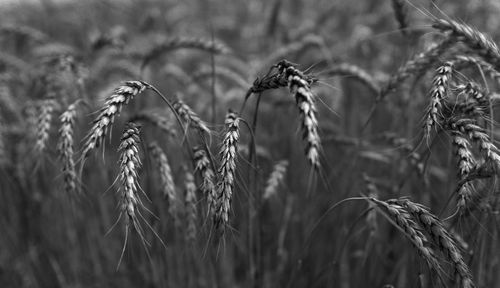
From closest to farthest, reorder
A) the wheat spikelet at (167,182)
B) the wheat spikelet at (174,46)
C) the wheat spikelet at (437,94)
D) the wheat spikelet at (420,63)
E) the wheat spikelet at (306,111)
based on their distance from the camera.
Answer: the wheat spikelet at (306,111) → the wheat spikelet at (437,94) → the wheat spikelet at (167,182) → the wheat spikelet at (420,63) → the wheat spikelet at (174,46)

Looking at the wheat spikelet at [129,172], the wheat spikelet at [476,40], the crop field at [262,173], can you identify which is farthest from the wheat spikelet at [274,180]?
the wheat spikelet at [476,40]

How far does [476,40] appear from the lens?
5.62 feet

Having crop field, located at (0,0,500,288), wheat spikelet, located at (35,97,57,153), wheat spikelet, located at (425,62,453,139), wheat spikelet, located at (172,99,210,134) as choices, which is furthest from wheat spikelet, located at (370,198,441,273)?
wheat spikelet, located at (35,97,57,153)

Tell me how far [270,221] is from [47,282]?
160 cm

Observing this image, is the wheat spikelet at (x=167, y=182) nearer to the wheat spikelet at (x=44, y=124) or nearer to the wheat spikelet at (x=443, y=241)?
the wheat spikelet at (x=44, y=124)

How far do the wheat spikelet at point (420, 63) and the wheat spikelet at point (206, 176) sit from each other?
970 mm

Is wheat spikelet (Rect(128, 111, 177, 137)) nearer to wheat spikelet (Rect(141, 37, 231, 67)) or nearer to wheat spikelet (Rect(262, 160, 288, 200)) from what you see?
wheat spikelet (Rect(262, 160, 288, 200))

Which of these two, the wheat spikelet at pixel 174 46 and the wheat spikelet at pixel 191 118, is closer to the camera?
the wheat spikelet at pixel 191 118

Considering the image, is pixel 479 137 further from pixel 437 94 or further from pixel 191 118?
pixel 191 118

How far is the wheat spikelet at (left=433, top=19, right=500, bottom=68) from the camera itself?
170cm

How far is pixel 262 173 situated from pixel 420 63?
3.22 ft

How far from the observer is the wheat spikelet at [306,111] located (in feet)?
4.29

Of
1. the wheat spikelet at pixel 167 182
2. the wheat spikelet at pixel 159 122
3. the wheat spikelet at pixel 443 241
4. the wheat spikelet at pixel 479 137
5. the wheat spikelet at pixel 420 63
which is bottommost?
the wheat spikelet at pixel 443 241

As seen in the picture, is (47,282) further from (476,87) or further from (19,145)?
(476,87)
